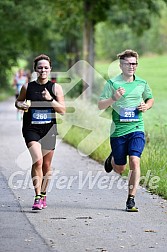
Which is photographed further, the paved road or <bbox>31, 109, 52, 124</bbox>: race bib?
<bbox>31, 109, 52, 124</bbox>: race bib

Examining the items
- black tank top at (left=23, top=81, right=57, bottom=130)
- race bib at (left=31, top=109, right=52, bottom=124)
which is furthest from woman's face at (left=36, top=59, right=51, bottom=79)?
race bib at (left=31, top=109, right=52, bottom=124)

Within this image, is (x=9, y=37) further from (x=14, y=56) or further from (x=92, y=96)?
(x=92, y=96)

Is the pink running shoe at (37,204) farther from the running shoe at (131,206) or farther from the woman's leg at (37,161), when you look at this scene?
the running shoe at (131,206)

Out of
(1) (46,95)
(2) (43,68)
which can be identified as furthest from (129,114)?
(2) (43,68)

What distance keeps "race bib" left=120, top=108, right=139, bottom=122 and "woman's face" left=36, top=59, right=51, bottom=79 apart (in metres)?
1.04

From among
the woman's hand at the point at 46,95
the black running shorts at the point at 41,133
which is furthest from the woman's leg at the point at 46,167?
the woman's hand at the point at 46,95

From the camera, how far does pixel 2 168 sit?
15.0 meters

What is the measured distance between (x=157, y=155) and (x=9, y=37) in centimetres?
3735

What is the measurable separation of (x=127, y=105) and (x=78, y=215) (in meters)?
1.53

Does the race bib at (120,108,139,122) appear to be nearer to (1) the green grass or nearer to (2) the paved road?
(2) the paved road

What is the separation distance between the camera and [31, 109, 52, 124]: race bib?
1052cm

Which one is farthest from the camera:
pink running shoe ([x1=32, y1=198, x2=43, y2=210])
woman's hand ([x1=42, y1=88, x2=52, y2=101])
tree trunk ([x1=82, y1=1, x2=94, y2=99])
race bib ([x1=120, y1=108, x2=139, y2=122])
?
tree trunk ([x1=82, y1=1, x2=94, y2=99])

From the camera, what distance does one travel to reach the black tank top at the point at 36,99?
10531mm

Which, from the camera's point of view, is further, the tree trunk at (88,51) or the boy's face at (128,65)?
the tree trunk at (88,51)
